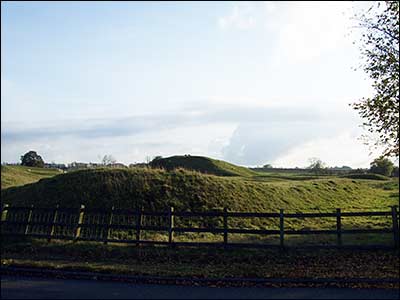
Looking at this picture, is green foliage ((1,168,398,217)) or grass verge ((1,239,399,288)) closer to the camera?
grass verge ((1,239,399,288))

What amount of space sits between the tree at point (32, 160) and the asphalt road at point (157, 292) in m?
64.3

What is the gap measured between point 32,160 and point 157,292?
68379mm

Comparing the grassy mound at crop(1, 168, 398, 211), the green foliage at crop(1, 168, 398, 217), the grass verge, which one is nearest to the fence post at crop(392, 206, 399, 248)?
the grass verge

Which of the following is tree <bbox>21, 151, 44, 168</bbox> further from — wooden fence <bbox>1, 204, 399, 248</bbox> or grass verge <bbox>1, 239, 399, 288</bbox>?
grass verge <bbox>1, 239, 399, 288</bbox>

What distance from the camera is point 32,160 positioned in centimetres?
7306

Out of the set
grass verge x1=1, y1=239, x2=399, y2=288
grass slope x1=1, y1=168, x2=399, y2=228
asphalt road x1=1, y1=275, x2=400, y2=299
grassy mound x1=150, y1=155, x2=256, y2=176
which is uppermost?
grassy mound x1=150, y1=155, x2=256, y2=176

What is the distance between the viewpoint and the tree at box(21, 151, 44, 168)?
71.7 metres

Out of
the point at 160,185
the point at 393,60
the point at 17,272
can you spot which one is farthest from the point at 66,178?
the point at 393,60

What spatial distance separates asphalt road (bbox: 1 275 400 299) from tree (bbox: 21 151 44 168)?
211ft

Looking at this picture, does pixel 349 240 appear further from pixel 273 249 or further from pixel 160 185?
pixel 160 185

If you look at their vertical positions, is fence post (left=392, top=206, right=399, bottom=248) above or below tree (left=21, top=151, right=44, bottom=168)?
below

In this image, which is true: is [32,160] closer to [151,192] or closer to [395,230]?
[151,192]

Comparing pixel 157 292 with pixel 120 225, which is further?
pixel 120 225

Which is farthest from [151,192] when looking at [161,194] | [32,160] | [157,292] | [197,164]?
[32,160]
